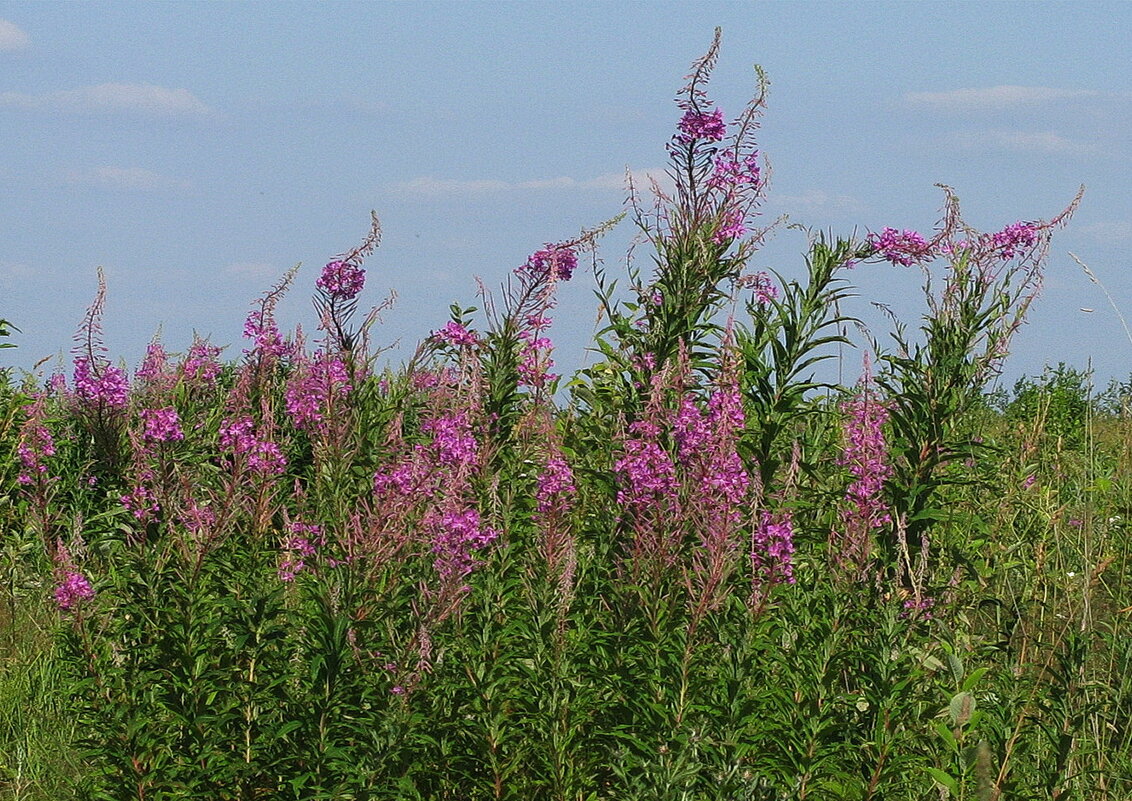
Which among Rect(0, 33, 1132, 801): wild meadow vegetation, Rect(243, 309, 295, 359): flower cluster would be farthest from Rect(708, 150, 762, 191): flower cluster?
Rect(243, 309, 295, 359): flower cluster

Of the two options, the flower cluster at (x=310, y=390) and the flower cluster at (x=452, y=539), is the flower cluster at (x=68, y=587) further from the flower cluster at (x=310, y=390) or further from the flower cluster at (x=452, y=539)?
the flower cluster at (x=310, y=390)

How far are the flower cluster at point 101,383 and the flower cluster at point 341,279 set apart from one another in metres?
3.05

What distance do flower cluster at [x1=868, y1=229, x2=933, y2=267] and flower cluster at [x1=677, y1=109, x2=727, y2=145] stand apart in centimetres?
104

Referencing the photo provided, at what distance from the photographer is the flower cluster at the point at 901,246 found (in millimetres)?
6586

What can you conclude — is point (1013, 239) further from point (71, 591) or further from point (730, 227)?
point (71, 591)

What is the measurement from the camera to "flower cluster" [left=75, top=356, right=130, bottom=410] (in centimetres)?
918

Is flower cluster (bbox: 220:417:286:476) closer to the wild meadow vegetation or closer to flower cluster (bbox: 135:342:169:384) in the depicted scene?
the wild meadow vegetation

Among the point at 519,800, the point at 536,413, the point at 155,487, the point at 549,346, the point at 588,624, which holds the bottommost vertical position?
the point at 519,800

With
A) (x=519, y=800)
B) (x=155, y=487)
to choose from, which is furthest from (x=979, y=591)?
(x=155, y=487)

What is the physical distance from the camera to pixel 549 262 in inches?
255

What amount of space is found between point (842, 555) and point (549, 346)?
2.30 meters

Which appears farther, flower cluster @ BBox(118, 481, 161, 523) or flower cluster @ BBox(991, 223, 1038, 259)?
flower cluster @ BBox(991, 223, 1038, 259)

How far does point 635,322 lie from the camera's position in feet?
20.1

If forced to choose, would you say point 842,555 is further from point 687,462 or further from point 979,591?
point 979,591
